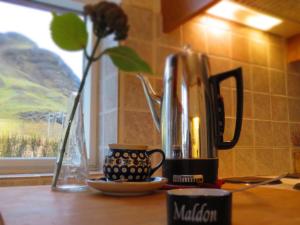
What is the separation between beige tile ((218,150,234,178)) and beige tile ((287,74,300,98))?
19.3 inches

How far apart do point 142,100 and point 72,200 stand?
1.95 ft

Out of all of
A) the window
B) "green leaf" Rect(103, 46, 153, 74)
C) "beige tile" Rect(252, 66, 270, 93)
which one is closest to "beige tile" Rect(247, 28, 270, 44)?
"beige tile" Rect(252, 66, 270, 93)

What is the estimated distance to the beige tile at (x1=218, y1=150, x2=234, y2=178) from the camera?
118 centimetres

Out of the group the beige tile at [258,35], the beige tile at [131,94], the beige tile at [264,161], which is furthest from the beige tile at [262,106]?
the beige tile at [131,94]

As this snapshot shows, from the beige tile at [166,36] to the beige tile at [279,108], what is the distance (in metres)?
0.54

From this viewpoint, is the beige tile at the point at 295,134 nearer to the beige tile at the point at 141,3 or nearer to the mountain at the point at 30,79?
the beige tile at the point at 141,3

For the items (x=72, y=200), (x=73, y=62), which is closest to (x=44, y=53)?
(x=73, y=62)

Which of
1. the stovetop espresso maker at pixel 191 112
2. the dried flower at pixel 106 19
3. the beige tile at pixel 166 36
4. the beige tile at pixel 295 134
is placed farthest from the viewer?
the beige tile at pixel 295 134

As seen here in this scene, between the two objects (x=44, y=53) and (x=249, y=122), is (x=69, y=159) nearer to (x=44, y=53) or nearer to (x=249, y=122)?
(x=44, y=53)

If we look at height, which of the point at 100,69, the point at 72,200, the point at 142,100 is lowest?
the point at 72,200

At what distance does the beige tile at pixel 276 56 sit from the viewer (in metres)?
1.43

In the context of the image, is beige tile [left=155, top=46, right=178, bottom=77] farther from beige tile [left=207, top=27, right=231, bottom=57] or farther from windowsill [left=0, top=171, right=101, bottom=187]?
windowsill [left=0, top=171, right=101, bottom=187]

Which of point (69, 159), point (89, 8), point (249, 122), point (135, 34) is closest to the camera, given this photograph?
point (89, 8)

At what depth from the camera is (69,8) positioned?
3.74 ft
